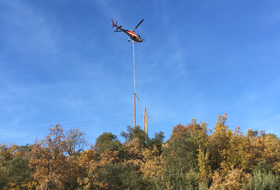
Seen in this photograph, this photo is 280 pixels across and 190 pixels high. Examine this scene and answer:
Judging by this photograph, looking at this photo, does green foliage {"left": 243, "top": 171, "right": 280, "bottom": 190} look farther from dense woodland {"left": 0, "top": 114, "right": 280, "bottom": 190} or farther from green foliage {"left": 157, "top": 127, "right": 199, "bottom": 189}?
green foliage {"left": 157, "top": 127, "right": 199, "bottom": 189}

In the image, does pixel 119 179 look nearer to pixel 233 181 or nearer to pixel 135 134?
pixel 233 181

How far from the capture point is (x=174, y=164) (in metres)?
26.1

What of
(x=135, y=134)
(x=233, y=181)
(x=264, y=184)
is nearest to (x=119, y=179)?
(x=233, y=181)

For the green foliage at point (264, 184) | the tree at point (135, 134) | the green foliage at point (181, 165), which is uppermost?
the tree at point (135, 134)

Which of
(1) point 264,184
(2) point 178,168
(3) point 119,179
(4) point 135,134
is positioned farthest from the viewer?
(4) point 135,134

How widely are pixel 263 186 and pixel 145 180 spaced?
12390 millimetres

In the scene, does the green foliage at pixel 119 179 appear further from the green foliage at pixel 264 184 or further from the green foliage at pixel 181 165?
the green foliage at pixel 264 184

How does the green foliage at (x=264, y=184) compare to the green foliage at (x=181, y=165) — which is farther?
the green foliage at (x=181, y=165)

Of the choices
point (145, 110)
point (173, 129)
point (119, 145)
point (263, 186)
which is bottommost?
point (263, 186)

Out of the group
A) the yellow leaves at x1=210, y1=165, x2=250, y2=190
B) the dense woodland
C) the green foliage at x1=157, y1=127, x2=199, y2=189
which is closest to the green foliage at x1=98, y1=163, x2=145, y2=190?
the dense woodland

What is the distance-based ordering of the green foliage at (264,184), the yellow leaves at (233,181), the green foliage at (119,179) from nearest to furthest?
1. the green foliage at (264,184)
2. the yellow leaves at (233,181)
3. the green foliage at (119,179)

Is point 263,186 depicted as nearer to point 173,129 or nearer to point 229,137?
point 229,137

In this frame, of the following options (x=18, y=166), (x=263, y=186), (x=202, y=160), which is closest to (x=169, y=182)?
(x=202, y=160)

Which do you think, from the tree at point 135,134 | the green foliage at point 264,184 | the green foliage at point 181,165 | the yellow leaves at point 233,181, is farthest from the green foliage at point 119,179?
the tree at point 135,134
